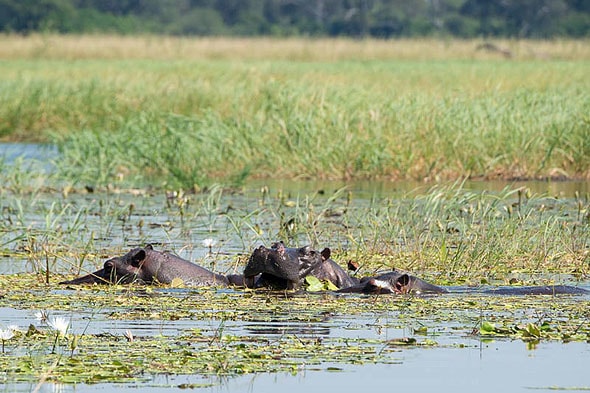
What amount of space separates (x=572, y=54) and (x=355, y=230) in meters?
26.4

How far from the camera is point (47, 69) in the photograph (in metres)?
27.5

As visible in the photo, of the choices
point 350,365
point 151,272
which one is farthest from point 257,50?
point 350,365

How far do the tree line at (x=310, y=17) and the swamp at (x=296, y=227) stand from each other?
98.6 feet

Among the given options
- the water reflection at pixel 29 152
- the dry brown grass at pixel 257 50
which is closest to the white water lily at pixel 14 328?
the water reflection at pixel 29 152

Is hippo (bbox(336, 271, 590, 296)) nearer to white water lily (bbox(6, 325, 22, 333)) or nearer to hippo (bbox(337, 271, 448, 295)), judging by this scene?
hippo (bbox(337, 271, 448, 295))

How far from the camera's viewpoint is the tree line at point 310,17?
5212cm

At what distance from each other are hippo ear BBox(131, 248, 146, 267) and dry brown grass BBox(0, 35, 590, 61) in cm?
2668

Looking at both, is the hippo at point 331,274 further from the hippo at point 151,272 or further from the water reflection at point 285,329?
the water reflection at point 285,329

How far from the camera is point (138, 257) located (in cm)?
823

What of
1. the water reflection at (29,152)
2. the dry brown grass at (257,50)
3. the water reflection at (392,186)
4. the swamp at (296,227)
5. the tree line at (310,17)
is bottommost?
the tree line at (310,17)

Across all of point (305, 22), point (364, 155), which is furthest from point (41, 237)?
point (305, 22)

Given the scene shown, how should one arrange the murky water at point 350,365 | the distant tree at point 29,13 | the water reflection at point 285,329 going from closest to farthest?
the murky water at point 350,365 < the water reflection at point 285,329 < the distant tree at point 29,13

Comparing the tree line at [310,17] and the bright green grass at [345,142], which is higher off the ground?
the bright green grass at [345,142]

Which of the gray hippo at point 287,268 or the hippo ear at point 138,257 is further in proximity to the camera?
the hippo ear at point 138,257
